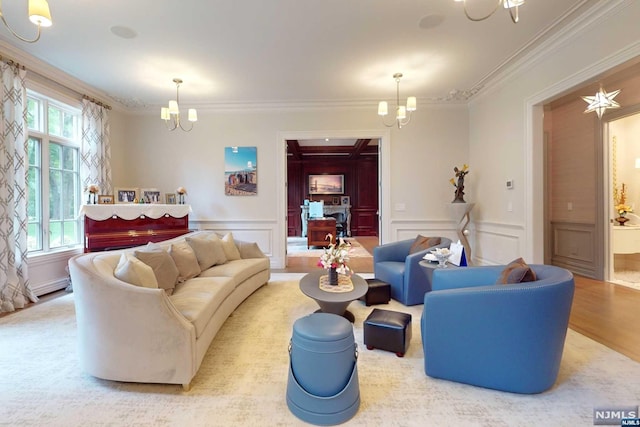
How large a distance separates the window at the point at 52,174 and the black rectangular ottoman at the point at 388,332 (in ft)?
15.3

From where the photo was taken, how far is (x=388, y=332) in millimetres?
2211

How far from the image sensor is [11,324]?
2.82m

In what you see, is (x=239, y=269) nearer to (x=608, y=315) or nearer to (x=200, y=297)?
(x=200, y=297)

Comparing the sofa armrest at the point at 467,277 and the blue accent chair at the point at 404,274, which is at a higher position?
the sofa armrest at the point at 467,277

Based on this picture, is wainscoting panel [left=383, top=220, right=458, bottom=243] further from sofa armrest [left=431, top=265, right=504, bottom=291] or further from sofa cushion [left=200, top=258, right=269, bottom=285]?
sofa armrest [left=431, top=265, right=504, bottom=291]

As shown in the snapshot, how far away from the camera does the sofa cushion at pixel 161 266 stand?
245 cm

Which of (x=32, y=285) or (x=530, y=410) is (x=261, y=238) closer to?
(x=32, y=285)

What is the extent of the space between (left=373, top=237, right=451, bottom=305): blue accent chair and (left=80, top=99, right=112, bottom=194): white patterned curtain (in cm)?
471

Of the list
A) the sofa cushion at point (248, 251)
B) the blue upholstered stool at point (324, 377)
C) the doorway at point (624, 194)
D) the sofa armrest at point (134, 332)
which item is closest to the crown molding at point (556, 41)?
the doorway at point (624, 194)

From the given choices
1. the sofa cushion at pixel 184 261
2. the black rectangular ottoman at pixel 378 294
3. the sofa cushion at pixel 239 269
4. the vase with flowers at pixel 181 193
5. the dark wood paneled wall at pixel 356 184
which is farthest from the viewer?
the dark wood paneled wall at pixel 356 184

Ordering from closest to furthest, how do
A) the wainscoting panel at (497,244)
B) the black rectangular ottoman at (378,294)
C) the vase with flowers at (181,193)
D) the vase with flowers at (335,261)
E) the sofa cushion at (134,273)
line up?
the sofa cushion at (134,273) < the vase with flowers at (335,261) < the black rectangular ottoman at (378,294) < the wainscoting panel at (497,244) < the vase with flowers at (181,193)

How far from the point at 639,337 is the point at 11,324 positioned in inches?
237

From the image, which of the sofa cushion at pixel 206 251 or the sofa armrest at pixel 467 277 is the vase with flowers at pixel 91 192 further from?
the sofa armrest at pixel 467 277

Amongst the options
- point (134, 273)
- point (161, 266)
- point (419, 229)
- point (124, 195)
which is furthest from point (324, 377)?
point (124, 195)
